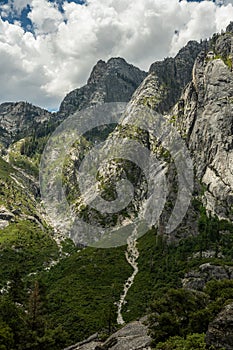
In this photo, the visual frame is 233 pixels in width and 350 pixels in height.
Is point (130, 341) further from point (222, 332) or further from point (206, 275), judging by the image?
point (206, 275)

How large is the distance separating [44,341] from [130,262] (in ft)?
407

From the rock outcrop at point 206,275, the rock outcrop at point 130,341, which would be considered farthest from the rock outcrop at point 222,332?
the rock outcrop at point 206,275

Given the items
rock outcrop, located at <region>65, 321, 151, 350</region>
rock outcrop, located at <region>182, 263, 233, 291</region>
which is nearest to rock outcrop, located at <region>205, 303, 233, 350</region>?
rock outcrop, located at <region>65, 321, 151, 350</region>

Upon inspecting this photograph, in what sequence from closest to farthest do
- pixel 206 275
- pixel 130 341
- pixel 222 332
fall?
pixel 222 332
pixel 130 341
pixel 206 275

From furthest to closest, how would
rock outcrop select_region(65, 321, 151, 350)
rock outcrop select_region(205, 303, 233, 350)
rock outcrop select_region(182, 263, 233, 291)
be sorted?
rock outcrop select_region(182, 263, 233, 291)
rock outcrop select_region(65, 321, 151, 350)
rock outcrop select_region(205, 303, 233, 350)

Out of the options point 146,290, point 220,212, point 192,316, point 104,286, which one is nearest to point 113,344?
point 192,316

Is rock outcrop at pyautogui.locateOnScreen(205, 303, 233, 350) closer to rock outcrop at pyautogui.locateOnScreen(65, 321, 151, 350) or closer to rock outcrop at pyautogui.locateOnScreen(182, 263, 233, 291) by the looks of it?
rock outcrop at pyautogui.locateOnScreen(65, 321, 151, 350)

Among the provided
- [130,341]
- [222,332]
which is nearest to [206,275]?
[130,341]

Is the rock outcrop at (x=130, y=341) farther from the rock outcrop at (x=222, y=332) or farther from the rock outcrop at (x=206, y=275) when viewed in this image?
the rock outcrop at (x=206, y=275)

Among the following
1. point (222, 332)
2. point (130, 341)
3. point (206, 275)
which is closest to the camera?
point (222, 332)

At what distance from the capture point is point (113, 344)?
211 feet

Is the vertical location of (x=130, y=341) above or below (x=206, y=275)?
below

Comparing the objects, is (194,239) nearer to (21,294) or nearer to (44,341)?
(21,294)

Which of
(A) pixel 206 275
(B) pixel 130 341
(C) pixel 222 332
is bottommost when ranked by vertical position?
(C) pixel 222 332
